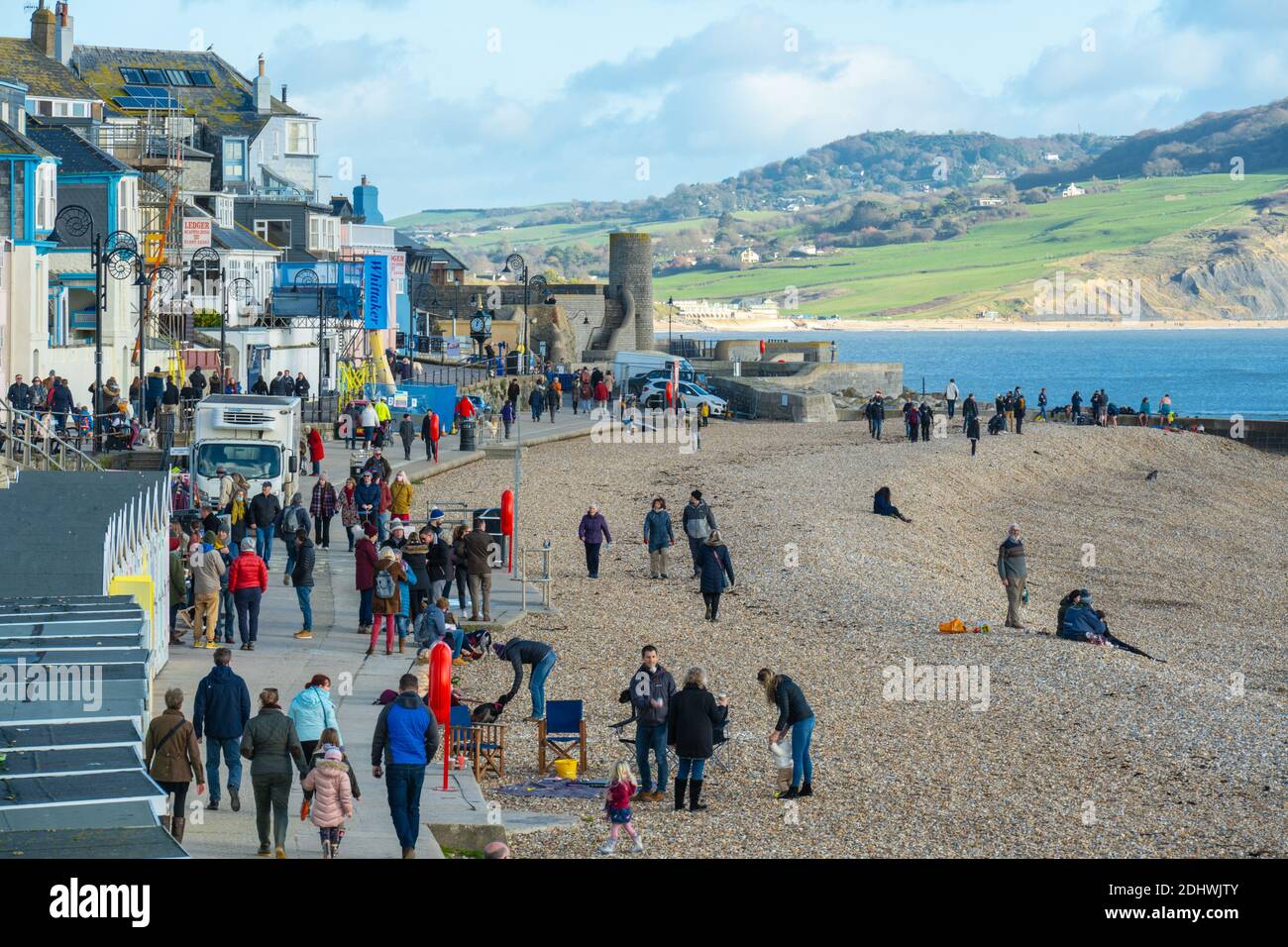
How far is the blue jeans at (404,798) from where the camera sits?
12492 mm

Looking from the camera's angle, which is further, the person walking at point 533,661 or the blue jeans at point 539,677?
the blue jeans at point 539,677

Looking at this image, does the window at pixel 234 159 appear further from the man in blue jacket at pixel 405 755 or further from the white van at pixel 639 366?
the man in blue jacket at pixel 405 755

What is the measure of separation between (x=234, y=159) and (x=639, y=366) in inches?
676

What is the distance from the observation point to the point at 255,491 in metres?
28.6

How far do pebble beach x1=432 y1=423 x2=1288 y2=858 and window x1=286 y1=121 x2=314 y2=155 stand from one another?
31.7 metres

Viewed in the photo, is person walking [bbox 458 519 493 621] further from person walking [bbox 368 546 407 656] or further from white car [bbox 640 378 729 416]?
white car [bbox 640 378 729 416]

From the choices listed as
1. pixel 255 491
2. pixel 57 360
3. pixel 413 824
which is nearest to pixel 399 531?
pixel 255 491

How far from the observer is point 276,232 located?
6362cm

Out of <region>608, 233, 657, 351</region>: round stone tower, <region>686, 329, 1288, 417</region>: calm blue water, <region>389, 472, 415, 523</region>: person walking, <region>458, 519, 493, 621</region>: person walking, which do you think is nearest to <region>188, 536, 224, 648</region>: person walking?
<region>458, 519, 493, 621</region>: person walking

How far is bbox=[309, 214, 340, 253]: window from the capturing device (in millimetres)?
64250

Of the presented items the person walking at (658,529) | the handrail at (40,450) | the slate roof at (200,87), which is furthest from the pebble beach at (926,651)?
the slate roof at (200,87)

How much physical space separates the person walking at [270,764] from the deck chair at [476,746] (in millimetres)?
3206

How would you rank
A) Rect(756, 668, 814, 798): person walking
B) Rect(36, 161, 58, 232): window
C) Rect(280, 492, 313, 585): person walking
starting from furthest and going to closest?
Rect(36, 161, 58, 232): window → Rect(280, 492, 313, 585): person walking → Rect(756, 668, 814, 798): person walking

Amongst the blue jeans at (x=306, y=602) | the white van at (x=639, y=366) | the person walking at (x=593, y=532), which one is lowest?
the blue jeans at (x=306, y=602)
